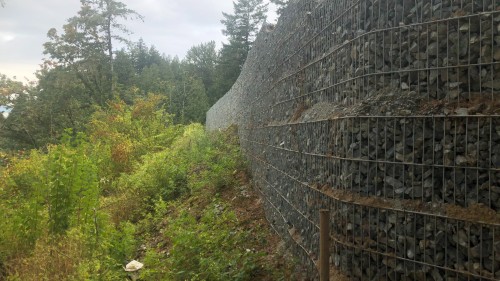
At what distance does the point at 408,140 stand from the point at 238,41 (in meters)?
34.2

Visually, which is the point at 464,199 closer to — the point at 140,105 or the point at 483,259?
the point at 483,259

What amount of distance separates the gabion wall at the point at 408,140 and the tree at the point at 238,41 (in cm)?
3077

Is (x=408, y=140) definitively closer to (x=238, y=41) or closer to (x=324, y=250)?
(x=324, y=250)

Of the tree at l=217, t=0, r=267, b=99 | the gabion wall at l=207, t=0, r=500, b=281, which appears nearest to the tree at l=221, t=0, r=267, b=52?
the tree at l=217, t=0, r=267, b=99

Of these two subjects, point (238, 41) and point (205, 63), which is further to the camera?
point (205, 63)

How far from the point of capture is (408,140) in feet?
8.30

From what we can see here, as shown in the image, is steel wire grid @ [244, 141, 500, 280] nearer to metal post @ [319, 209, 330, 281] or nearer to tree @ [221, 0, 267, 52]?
metal post @ [319, 209, 330, 281]

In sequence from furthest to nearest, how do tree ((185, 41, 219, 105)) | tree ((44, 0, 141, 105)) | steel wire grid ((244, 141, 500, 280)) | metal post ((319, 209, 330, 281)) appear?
tree ((185, 41, 219, 105))
tree ((44, 0, 141, 105))
metal post ((319, 209, 330, 281))
steel wire grid ((244, 141, 500, 280))

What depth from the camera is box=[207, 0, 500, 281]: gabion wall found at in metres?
2.17

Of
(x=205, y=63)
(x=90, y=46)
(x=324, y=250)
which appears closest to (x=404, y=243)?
(x=324, y=250)

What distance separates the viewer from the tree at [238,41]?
3456 cm

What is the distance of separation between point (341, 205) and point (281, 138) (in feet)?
8.47

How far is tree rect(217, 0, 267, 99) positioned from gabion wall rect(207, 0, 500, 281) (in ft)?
101

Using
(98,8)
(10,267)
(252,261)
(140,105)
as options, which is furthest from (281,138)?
(98,8)
